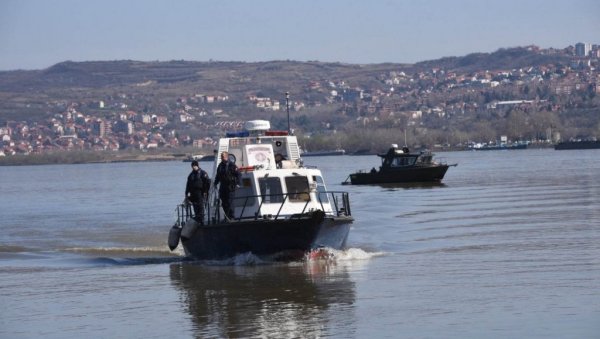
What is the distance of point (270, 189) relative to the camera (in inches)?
1081

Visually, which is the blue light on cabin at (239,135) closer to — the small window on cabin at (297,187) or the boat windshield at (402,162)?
the small window on cabin at (297,187)

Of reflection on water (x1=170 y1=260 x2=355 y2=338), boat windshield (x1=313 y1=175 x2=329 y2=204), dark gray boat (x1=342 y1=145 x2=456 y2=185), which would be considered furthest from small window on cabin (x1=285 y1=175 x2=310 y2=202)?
dark gray boat (x1=342 y1=145 x2=456 y2=185)

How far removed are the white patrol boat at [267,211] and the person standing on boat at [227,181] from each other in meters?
0.31

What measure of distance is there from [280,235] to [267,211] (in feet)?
3.81

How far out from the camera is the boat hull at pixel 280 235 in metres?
25.9

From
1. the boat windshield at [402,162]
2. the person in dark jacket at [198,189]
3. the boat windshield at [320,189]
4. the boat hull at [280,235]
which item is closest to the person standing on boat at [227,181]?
the boat hull at [280,235]

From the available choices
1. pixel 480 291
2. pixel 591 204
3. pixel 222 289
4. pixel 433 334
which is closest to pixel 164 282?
pixel 222 289

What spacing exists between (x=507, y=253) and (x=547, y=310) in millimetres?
8194

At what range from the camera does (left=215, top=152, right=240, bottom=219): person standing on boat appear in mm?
26953

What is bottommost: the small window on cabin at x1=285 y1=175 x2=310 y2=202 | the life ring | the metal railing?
the metal railing

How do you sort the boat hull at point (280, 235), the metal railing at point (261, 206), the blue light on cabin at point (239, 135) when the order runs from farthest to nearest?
the blue light on cabin at point (239, 135)
the metal railing at point (261, 206)
the boat hull at point (280, 235)

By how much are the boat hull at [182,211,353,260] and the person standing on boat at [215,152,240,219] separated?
55cm

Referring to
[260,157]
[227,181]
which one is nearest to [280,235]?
[227,181]

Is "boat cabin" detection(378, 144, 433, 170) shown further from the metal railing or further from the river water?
the metal railing
